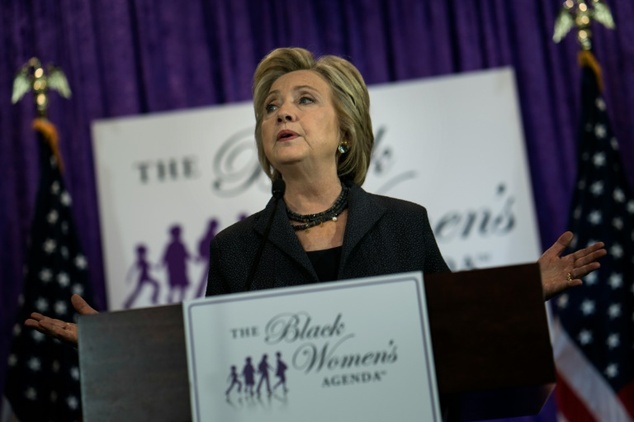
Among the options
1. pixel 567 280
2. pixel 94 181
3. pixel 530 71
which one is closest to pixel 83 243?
pixel 94 181

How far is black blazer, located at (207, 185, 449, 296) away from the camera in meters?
2.26

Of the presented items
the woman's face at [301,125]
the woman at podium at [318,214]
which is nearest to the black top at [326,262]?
the woman at podium at [318,214]

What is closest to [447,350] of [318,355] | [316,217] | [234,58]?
[318,355]

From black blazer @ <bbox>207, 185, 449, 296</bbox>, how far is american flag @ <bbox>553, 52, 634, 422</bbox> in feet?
7.54

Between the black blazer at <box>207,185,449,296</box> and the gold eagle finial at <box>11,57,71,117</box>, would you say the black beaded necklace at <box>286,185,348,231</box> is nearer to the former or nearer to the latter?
the black blazer at <box>207,185,449,296</box>

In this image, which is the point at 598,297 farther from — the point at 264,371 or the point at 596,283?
the point at 264,371

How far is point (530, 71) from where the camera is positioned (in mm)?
4973

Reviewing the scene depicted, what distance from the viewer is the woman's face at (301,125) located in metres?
2.45

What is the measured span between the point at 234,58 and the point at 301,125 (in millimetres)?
2763

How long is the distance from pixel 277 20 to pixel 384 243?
3100 mm

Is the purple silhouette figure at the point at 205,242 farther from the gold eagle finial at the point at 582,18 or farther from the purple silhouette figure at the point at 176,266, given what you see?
the gold eagle finial at the point at 582,18

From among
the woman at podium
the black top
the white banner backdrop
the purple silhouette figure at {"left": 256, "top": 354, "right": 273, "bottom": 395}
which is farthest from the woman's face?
the white banner backdrop

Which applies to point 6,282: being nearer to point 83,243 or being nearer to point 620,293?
point 83,243

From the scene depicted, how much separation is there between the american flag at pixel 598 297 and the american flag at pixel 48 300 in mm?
2317
